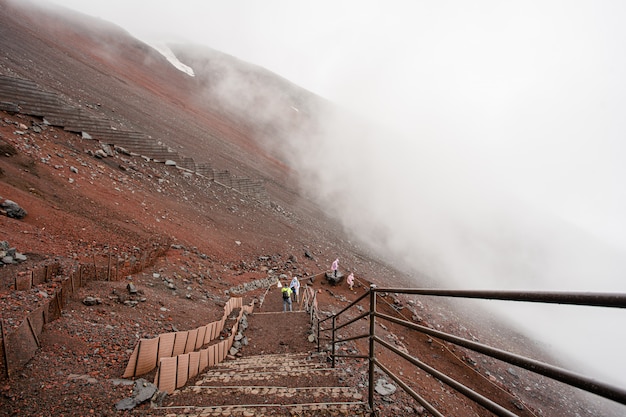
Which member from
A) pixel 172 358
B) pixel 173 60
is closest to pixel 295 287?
pixel 172 358

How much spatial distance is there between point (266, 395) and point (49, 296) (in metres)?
4.63

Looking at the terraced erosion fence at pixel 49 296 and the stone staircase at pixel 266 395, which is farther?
the terraced erosion fence at pixel 49 296

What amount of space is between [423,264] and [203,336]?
3235 cm

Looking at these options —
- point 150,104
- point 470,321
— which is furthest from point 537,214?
point 150,104

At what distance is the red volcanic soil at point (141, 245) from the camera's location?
13.8ft

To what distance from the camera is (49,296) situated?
532cm

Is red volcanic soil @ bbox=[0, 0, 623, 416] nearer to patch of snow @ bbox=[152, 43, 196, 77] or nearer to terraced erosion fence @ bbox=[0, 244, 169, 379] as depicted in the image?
terraced erosion fence @ bbox=[0, 244, 169, 379]

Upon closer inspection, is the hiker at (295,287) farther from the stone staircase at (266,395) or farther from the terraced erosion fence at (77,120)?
the terraced erosion fence at (77,120)

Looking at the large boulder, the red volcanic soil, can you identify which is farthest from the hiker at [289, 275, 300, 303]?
the large boulder

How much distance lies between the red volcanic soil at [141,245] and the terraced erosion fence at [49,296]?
5.0 inches

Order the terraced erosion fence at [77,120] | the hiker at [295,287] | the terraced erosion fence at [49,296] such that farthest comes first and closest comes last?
the terraced erosion fence at [77,120], the hiker at [295,287], the terraced erosion fence at [49,296]

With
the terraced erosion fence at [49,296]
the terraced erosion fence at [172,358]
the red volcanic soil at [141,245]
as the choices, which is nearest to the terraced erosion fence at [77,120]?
the red volcanic soil at [141,245]

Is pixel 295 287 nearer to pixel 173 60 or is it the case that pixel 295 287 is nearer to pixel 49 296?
pixel 49 296

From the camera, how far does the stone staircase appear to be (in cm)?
298
